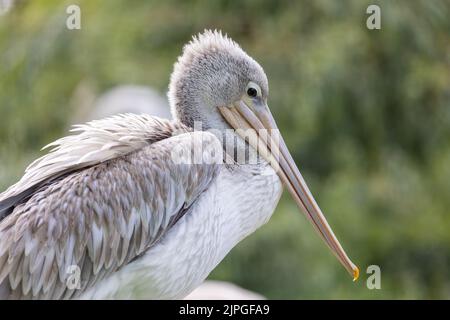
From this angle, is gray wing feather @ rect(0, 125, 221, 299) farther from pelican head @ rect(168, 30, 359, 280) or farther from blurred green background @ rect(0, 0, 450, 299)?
blurred green background @ rect(0, 0, 450, 299)

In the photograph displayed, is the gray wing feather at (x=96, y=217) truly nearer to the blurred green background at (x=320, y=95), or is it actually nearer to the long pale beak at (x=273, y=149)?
the long pale beak at (x=273, y=149)

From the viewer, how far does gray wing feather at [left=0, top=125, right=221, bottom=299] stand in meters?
4.04

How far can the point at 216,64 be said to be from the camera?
182 inches

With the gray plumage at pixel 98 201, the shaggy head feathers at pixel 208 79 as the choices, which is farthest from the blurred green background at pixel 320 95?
the gray plumage at pixel 98 201

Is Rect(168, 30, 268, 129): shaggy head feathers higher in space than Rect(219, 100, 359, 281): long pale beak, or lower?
higher

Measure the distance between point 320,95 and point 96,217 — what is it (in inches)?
250

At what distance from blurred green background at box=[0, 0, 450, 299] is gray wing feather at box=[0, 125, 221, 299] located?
5498mm

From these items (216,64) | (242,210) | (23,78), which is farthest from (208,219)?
(23,78)

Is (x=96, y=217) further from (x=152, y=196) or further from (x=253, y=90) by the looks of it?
(x=253, y=90)

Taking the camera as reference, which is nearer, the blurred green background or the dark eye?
the dark eye

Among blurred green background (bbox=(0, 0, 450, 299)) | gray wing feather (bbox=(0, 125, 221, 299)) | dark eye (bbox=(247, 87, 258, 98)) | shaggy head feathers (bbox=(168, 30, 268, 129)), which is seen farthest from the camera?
blurred green background (bbox=(0, 0, 450, 299))

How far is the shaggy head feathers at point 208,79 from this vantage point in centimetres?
461

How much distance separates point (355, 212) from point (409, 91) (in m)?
→ 1.55

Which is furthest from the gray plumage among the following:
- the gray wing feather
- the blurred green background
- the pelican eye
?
the blurred green background
